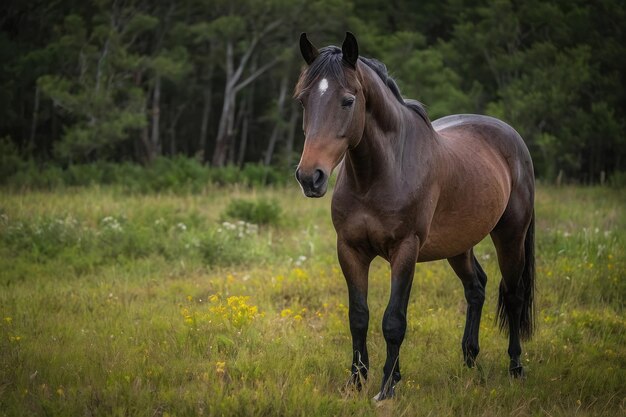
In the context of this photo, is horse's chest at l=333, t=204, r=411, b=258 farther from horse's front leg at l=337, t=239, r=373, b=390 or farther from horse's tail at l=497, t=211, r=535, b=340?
horse's tail at l=497, t=211, r=535, b=340

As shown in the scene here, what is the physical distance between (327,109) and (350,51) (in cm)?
41

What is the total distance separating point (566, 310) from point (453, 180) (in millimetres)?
2963

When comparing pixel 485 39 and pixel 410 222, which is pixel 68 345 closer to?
pixel 410 222

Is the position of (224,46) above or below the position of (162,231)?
above

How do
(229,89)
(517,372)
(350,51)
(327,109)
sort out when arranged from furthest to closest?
(229,89)
(517,372)
(350,51)
(327,109)

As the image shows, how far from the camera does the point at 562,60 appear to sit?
2386 cm

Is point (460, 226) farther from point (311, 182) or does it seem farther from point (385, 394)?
point (311, 182)

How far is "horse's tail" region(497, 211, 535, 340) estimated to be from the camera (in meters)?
5.47

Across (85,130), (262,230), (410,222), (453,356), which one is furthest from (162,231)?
(85,130)

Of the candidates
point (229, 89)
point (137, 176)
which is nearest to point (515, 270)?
point (137, 176)

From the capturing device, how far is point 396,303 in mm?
4098

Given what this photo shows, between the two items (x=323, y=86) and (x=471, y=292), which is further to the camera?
(x=471, y=292)

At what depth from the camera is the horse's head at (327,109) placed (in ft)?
11.3

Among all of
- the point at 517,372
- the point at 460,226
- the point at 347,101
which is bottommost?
the point at 517,372
